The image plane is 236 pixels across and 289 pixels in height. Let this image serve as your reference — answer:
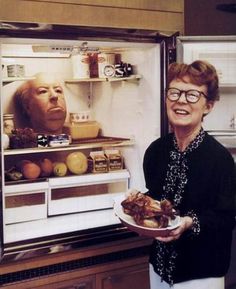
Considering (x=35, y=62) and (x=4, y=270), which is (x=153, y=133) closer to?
(x=35, y=62)

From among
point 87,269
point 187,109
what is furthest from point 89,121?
point 187,109

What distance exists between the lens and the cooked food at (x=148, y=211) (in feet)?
5.37

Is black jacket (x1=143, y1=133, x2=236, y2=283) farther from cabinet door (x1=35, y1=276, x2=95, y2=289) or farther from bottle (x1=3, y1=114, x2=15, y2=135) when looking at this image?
bottle (x1=3, y1=114, x2=15, y2=135)

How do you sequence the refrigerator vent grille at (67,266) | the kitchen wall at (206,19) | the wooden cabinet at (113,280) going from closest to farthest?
the refrigerator vent grille at (67,266)
the wooden cabinet at (113,280)
the kitchen wall at (206,19)

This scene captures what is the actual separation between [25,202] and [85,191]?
36 cm

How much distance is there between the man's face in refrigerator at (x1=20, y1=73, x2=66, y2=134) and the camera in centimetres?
238

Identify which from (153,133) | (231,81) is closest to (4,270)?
(153,133)

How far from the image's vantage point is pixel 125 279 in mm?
2303

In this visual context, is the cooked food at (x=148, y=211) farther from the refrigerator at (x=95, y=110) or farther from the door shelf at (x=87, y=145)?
the door shelf at (x=87, y=145)

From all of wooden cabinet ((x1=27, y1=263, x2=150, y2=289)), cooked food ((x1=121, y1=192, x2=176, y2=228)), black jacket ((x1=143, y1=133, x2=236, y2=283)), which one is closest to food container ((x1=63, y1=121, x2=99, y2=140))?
wooden cabinet ((x1=27, y1=263, x2=150, y2=289))

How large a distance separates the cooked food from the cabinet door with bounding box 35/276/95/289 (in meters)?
0.60

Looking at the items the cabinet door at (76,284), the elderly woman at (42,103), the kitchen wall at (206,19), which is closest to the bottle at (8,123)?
the elderly woman at (42,103)

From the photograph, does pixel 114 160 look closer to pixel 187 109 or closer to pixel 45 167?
pixel 45 167

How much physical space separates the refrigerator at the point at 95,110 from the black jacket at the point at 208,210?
1.76 feet
